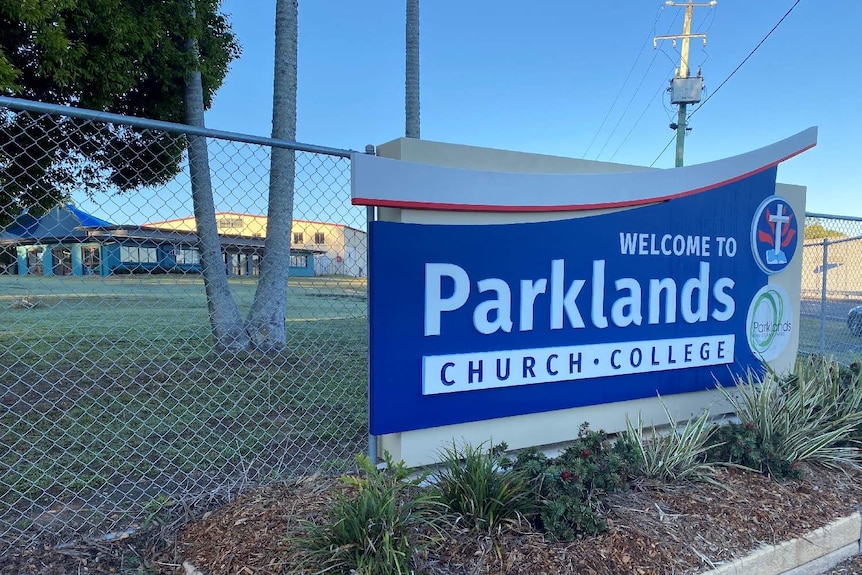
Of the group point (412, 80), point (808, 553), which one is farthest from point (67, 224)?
point (808, 553)

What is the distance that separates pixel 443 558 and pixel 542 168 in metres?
2.76

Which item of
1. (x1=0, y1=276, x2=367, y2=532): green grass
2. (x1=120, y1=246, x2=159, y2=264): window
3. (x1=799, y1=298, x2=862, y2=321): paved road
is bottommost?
(x1=0, y1=276, x2=367, y2=532): green grass

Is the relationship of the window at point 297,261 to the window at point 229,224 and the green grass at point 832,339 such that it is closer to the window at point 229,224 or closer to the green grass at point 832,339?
A: the window at point 229,224

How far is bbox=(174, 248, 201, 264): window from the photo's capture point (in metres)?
4.81

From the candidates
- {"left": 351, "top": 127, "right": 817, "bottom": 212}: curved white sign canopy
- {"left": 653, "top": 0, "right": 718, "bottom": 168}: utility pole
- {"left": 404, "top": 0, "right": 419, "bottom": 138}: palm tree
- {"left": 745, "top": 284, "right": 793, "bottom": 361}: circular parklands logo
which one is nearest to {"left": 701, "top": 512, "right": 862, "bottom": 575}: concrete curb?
{"left": 745, "top": 284, "right": 793, "bottom": 361}: circular parklands logo

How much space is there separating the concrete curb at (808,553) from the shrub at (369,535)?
4.76 feet

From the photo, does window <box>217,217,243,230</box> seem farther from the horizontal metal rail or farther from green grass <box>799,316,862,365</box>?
green grass <box>799,316,862,365</box>

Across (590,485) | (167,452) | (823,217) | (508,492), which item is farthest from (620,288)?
(167,452)

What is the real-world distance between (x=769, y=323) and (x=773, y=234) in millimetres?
875

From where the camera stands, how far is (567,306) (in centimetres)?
404

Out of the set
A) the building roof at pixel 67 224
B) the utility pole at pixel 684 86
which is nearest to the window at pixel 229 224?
the building roof at pixel 67 224

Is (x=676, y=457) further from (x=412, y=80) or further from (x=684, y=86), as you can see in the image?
(x=684, y=86)

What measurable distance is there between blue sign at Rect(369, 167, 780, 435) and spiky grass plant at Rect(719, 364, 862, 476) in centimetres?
65

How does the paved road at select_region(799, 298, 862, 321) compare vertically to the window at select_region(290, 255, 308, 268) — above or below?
below
